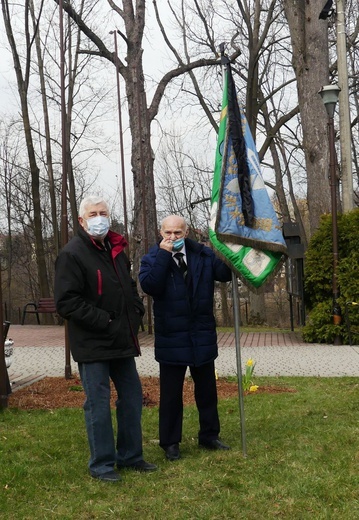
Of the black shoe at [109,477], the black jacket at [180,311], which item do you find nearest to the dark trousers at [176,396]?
the black jacket at [180,311]

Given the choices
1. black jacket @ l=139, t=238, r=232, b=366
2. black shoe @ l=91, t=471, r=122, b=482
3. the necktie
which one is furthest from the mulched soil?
black shoe @ l=91, t=471, r=122, b=482

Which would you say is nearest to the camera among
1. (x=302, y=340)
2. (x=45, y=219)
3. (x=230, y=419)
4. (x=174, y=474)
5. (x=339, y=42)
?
(x=174, y=474)

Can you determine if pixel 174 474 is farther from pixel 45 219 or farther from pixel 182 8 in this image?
pixel 45 219

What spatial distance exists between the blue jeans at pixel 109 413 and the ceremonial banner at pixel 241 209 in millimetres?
1108

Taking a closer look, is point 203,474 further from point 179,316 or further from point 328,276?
point 328,276

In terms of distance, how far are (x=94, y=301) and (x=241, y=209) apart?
1.35 meters

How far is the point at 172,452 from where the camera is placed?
543 centimetres

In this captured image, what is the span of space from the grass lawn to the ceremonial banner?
1316 mm

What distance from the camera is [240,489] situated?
15.0ft

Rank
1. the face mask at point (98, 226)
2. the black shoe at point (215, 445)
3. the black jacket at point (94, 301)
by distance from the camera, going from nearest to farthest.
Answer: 1. the black jacket at point (94, 301)
2. the face mask at point (98, 226)
3. the black shoe at point (215, 445)

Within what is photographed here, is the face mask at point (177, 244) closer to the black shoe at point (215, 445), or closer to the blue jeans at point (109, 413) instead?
the blue jeans at point (109, 413)

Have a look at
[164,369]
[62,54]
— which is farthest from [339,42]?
[164,369]

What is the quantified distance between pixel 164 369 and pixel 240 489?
118 centimetres

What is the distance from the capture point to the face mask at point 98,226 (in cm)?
495
